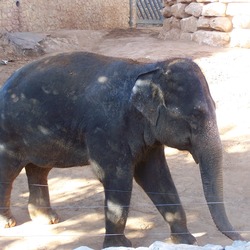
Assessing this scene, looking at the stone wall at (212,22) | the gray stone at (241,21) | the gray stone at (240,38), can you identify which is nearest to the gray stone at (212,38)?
the stone wall at (212,22)

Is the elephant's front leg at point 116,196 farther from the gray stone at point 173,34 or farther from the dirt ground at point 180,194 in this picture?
the gray stone at point 173,34

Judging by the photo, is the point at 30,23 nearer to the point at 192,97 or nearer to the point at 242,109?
the point at 242,109

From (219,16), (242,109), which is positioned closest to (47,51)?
(219,16)

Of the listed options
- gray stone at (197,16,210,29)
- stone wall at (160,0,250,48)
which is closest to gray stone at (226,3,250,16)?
stone wall at (160,0,250,48)

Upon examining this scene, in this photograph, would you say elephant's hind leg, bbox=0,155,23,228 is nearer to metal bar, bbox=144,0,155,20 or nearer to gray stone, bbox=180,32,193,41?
gray stone, bbox=180,32,193,41

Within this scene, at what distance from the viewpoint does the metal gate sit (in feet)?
53.3

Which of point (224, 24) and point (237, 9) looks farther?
point (224, 24)

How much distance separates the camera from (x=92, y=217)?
17.1 feet

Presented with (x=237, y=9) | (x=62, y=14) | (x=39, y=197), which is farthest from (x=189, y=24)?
(x=39, y=197)

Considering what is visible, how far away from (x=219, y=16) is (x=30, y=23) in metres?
3.58

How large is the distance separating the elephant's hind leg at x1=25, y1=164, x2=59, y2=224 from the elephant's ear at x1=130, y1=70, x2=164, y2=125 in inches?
53.3

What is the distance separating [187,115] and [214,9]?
667 cm

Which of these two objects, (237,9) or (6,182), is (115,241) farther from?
(237,9)

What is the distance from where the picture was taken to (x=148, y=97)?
4.04 metres
